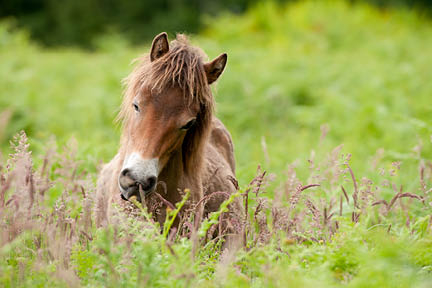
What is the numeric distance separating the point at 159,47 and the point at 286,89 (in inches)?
315

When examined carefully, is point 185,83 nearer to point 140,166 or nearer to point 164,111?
point 164,111

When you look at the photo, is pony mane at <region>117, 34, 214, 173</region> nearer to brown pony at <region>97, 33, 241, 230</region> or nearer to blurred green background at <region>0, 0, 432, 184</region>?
brown pony at <region>97, 33, 241, 230</region>

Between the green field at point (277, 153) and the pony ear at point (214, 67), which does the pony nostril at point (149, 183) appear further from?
the pony ear at point (214, 67)

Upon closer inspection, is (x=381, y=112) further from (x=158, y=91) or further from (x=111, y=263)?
(x=111, y=263)

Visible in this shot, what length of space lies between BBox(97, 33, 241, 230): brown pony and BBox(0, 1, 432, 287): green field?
31 cm

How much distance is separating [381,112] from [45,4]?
23219 millimetres

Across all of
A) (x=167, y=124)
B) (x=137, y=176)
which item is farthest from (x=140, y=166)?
(x=167, y=124)

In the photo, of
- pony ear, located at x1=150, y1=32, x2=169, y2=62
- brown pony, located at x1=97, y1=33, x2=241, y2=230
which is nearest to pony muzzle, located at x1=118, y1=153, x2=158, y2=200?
brown pony, located at x1=97, y1=33, x2=241, y2=230

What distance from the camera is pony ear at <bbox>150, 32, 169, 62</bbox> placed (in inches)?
152

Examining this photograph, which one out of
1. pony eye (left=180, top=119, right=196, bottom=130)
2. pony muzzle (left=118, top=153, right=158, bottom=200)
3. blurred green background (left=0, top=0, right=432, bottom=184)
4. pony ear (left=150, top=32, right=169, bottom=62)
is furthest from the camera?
blurred green background (left=0, top=0, right=432, bottom=184)

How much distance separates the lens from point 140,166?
3322 millimetres

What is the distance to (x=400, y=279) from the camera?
2.78 metres

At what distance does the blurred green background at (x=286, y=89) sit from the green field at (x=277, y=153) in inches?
1.7

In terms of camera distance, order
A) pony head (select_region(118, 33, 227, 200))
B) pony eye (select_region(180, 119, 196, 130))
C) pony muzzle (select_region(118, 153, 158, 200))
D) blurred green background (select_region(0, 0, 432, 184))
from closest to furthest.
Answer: pony muzzle (select_region(118, 153, 158, 200)), pony head (select_region(118, 33, 227, 200)), pony eye (select_region(180, 119, 196, 130)), blurred green background (select_region(0, 0, 432, 184))
